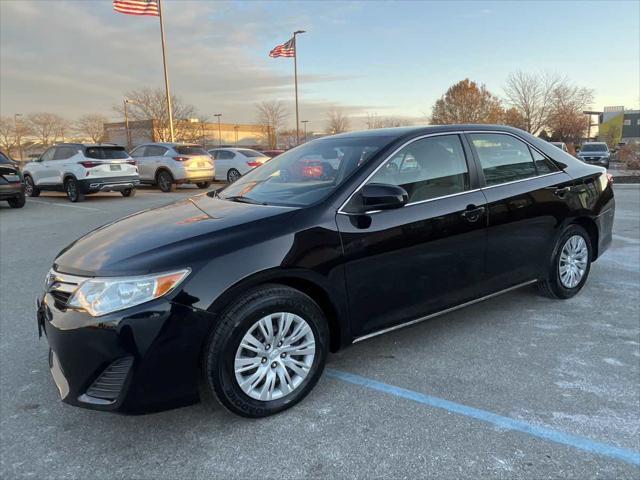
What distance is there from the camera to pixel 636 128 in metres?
75.1

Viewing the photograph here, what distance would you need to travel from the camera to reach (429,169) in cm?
341

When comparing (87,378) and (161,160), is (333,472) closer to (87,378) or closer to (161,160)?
(87,378)

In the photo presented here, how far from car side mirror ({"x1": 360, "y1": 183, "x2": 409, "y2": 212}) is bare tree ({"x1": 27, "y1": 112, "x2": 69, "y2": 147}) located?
285 feet

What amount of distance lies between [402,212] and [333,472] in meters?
1.65

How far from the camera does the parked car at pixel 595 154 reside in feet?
79.3

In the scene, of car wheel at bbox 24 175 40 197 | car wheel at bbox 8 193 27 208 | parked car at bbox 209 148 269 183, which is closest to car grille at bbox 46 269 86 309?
car wheel at bbox 8 193 27 208

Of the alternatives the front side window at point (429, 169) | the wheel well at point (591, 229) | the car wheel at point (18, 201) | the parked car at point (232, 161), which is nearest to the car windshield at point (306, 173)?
the front side window at point (429, 169)

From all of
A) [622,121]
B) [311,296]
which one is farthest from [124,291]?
[622,121]

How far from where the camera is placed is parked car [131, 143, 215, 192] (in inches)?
637

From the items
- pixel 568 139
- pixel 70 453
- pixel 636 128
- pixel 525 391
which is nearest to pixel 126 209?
pixel 70 453

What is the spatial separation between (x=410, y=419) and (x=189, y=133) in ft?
169

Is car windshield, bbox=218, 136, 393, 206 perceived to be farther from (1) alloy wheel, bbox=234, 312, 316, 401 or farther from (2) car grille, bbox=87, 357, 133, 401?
(2) car grille, bbox=87, 357, 133, 401

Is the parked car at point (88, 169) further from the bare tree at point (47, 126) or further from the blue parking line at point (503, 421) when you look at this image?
the bare tree at point (47, 126)

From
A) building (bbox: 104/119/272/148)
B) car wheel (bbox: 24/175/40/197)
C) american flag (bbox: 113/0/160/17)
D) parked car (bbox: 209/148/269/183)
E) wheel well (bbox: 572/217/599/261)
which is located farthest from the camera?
building (bbox: 104/119/272/148)
